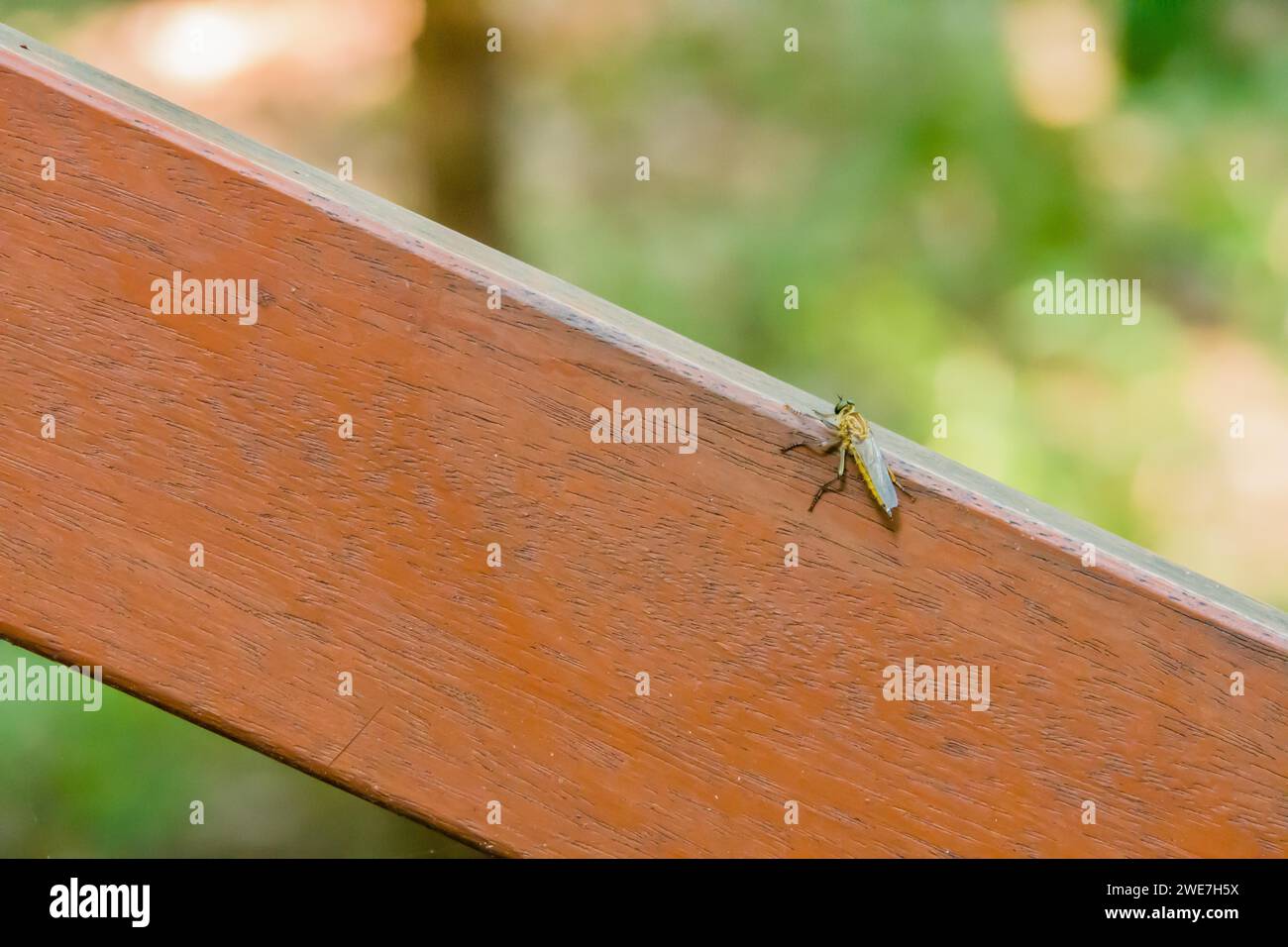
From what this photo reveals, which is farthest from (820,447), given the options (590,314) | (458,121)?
(458,121)

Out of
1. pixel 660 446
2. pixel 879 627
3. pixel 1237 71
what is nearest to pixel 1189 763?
pixel 879 627

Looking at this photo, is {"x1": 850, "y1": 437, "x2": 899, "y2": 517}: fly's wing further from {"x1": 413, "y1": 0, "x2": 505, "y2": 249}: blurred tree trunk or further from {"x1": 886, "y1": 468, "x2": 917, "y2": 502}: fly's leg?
{"x1": 413, "y1": 0, "x2": 505, "y2": 249}: blurred tree trunk

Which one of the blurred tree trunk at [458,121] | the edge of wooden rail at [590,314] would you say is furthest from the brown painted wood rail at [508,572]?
the blurred tree trunk at [458,121]

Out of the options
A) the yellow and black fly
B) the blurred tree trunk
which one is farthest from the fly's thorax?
the blurred tree trunk

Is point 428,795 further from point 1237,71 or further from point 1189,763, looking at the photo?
point 1237,71

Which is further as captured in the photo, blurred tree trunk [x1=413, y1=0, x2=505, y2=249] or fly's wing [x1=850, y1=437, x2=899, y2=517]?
blurred tree trunk [x1=413, y1=0, x2=505, y2=249]

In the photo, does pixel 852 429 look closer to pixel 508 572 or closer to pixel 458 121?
pixel 508 572

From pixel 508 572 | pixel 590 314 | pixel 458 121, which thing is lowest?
pixel 508 572
